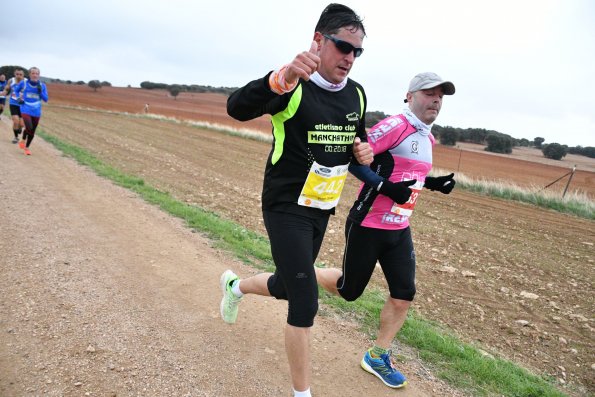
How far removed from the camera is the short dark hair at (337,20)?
2.52 meters

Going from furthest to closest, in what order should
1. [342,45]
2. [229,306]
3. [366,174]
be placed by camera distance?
[229,306] < [366,174] < [342,45]

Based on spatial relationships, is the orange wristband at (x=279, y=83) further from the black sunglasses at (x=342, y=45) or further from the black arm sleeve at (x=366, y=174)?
the black arm sleeve at (x=366, y=174)

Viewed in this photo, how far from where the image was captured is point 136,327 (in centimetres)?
350

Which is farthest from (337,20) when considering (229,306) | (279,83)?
(229,306)

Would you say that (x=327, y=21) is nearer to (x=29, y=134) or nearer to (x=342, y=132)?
(x=342, y=132)

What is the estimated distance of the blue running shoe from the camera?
10.5 ft

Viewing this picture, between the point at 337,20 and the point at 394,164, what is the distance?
1161mm

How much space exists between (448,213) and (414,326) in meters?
7.40

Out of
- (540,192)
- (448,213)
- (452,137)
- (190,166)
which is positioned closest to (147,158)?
(190,166)

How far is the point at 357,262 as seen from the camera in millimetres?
3217

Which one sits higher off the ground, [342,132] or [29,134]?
[342,132]

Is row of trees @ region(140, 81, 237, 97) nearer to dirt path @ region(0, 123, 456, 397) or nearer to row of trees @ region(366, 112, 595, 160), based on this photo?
row of trees @ region(366, 112, 595, 160)

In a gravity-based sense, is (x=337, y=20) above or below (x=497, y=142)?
above

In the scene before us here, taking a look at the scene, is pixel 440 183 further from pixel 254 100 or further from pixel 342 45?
pixel 254 100
